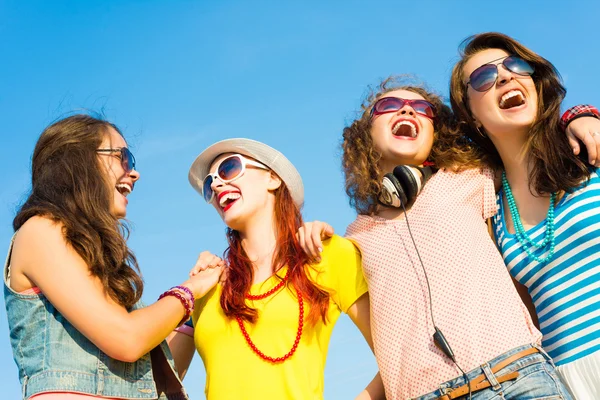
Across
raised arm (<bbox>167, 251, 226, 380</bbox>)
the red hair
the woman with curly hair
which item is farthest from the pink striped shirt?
raised arm (<bbox>167, 251, 226, 380</bbox>)

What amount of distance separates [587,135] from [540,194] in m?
0.56

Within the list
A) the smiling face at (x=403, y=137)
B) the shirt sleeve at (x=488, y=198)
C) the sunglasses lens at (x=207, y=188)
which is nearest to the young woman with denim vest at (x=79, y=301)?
the sunglasses lens at (x=207, y=188)

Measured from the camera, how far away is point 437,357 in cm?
444

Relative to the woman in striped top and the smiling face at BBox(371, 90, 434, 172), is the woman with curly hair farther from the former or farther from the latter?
the woman in striped top

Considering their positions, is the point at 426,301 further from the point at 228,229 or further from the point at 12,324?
the point at 12,324

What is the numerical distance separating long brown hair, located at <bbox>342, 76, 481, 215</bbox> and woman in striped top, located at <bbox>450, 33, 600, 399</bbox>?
0.57 ft

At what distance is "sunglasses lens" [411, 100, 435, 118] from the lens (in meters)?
5.75

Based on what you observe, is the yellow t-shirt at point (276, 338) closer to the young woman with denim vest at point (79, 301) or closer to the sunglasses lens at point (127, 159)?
the young woman with denim vest at point (79, 301)

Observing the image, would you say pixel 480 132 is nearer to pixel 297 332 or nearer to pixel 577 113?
pixel 577 113

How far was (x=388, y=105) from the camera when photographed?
5.79m

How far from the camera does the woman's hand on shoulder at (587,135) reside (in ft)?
15.8

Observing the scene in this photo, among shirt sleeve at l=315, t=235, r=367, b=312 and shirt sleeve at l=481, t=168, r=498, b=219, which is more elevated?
shirt sleeve at l=481, t=168, r=498, b=219

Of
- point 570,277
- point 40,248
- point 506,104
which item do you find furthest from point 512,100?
point 40,248

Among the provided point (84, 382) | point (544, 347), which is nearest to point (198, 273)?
point (84, 382)
